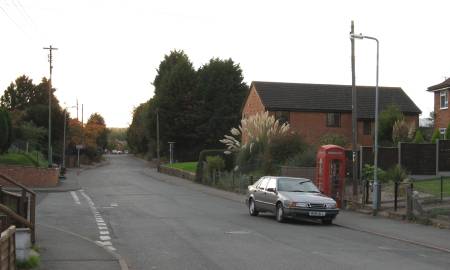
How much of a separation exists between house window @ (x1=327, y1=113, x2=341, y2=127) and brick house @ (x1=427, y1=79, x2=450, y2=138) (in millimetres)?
12292

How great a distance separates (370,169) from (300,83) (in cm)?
3205

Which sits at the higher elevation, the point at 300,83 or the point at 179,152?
the point at 300,83

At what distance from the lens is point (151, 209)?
77.9 ft

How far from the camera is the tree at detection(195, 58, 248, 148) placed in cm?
8225

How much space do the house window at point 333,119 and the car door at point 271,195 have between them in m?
37.7

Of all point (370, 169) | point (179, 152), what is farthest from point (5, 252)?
point (179, 152)

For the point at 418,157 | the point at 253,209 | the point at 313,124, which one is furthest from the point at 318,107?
the point at 253,209

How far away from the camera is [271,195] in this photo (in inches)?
800

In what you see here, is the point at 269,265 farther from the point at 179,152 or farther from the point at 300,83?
the point at 179,152

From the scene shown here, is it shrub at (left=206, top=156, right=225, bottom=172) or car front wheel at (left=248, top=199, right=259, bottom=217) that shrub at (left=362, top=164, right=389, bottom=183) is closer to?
car front wheel at (left=248, top=199, right=259, bottom=217)

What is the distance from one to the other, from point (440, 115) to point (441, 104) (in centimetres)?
81

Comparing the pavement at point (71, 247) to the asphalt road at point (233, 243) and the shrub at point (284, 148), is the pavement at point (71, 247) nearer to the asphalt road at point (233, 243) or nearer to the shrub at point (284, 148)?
the asphalt road at point (233, 243)

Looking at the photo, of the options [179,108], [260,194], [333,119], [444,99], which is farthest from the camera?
[179,108]

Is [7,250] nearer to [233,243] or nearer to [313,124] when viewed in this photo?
[233,243]
